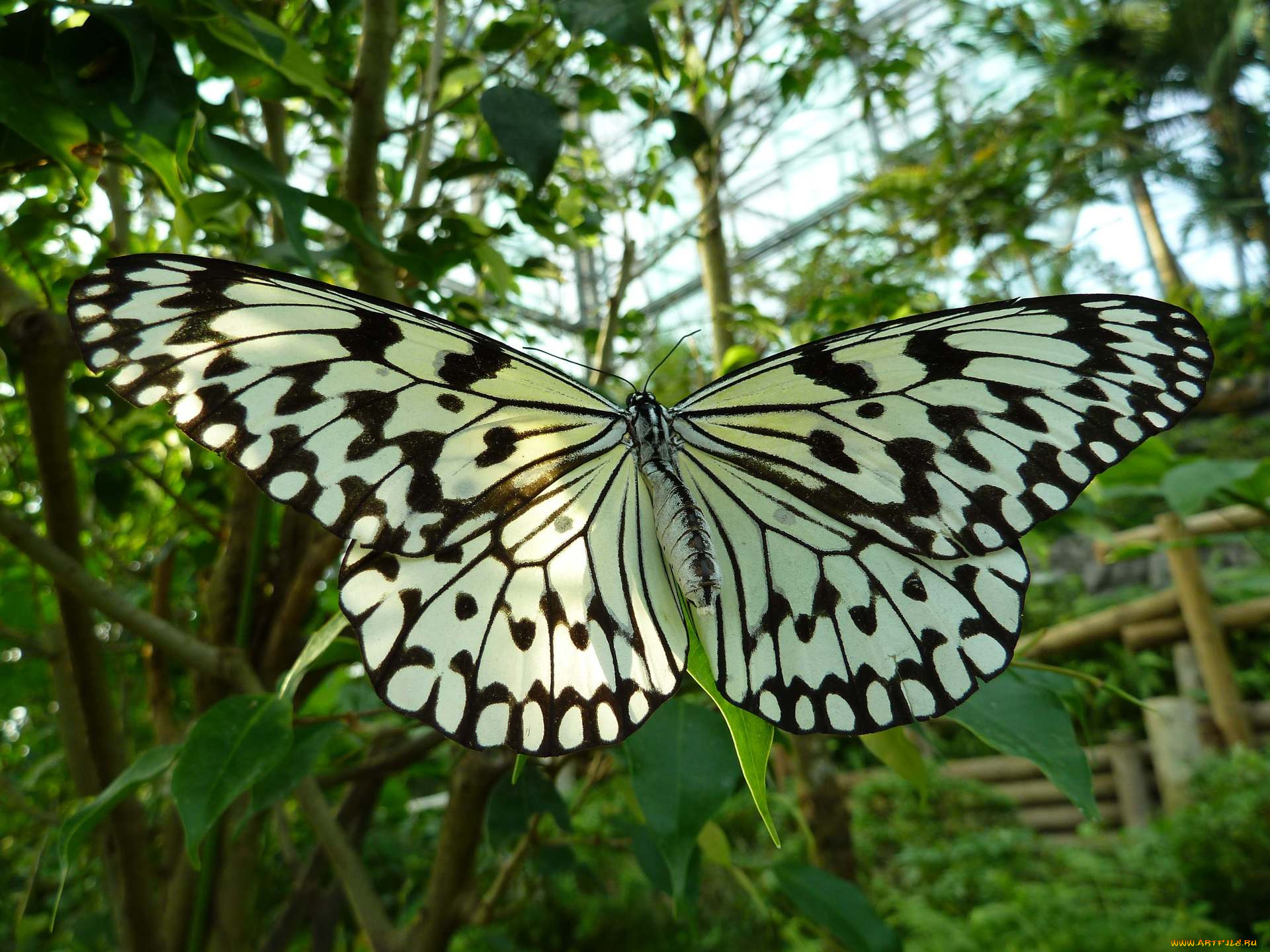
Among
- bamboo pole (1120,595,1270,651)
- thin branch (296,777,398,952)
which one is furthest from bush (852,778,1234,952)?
thin branch (296,777,398,952)

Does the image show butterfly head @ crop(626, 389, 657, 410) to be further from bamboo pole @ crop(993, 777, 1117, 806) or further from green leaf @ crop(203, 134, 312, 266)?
bamboo pole @ crop(993, 777, 1117, 806)

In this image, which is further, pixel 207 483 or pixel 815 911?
Result: pixel 207 483

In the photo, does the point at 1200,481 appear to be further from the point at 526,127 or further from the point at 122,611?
the point at 122,611

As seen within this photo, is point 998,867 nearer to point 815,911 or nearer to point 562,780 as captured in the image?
point 562,780

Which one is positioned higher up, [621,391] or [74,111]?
[621,391]

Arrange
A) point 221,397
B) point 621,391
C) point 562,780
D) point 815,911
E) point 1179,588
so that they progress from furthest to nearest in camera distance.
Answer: point 1179,588, point 562,780, point 621,391, point 815,911, point 221,397

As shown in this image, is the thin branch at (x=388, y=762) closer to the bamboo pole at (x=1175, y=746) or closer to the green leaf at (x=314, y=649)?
the green leaf at (x=314, y=649)

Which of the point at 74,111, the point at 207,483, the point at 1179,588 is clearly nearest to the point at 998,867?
the point at 1179,588

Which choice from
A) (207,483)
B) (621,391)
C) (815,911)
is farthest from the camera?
(621,391)
